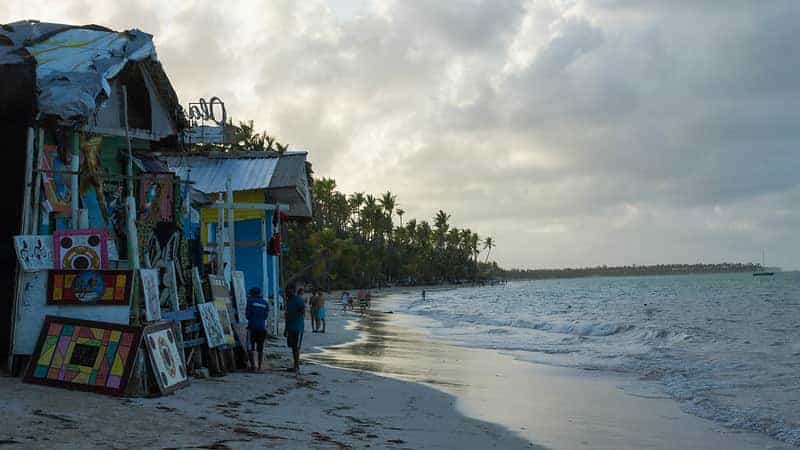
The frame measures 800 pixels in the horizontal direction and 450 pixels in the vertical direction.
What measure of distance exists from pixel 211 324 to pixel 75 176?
9.76 feet

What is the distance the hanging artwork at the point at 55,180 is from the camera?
33.4 feet

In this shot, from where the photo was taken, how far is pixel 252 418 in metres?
8.71

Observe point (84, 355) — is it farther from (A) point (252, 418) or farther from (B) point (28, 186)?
(B) point (28, 186)

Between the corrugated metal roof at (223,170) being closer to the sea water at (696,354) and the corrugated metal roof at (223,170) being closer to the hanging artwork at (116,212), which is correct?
the hanging artwork at (116,212)

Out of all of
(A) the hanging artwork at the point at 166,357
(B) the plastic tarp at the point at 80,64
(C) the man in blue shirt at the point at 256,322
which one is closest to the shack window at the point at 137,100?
(B) the plastic tarp at the point at 80,64

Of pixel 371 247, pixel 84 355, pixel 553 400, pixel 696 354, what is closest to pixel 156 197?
pixel 84 355

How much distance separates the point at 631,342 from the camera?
28078 millimetres

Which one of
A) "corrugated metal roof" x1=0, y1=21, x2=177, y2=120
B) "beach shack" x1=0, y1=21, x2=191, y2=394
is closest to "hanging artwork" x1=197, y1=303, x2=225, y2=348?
"beach shack" x1=0, y1=21, x2=191, y2=394

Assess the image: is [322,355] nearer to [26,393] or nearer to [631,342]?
[26,393]

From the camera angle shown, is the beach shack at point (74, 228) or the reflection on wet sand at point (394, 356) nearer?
the beach shack at point (74, 228)

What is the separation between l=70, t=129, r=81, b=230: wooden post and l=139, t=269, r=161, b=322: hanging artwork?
1.43 metres

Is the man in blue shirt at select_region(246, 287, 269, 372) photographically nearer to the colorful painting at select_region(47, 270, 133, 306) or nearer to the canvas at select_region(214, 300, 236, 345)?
the canvas at select_region(214, 300, 236, 345)

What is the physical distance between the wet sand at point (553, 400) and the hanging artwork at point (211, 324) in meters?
3.83

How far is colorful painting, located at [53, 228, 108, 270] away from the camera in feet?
31.7
